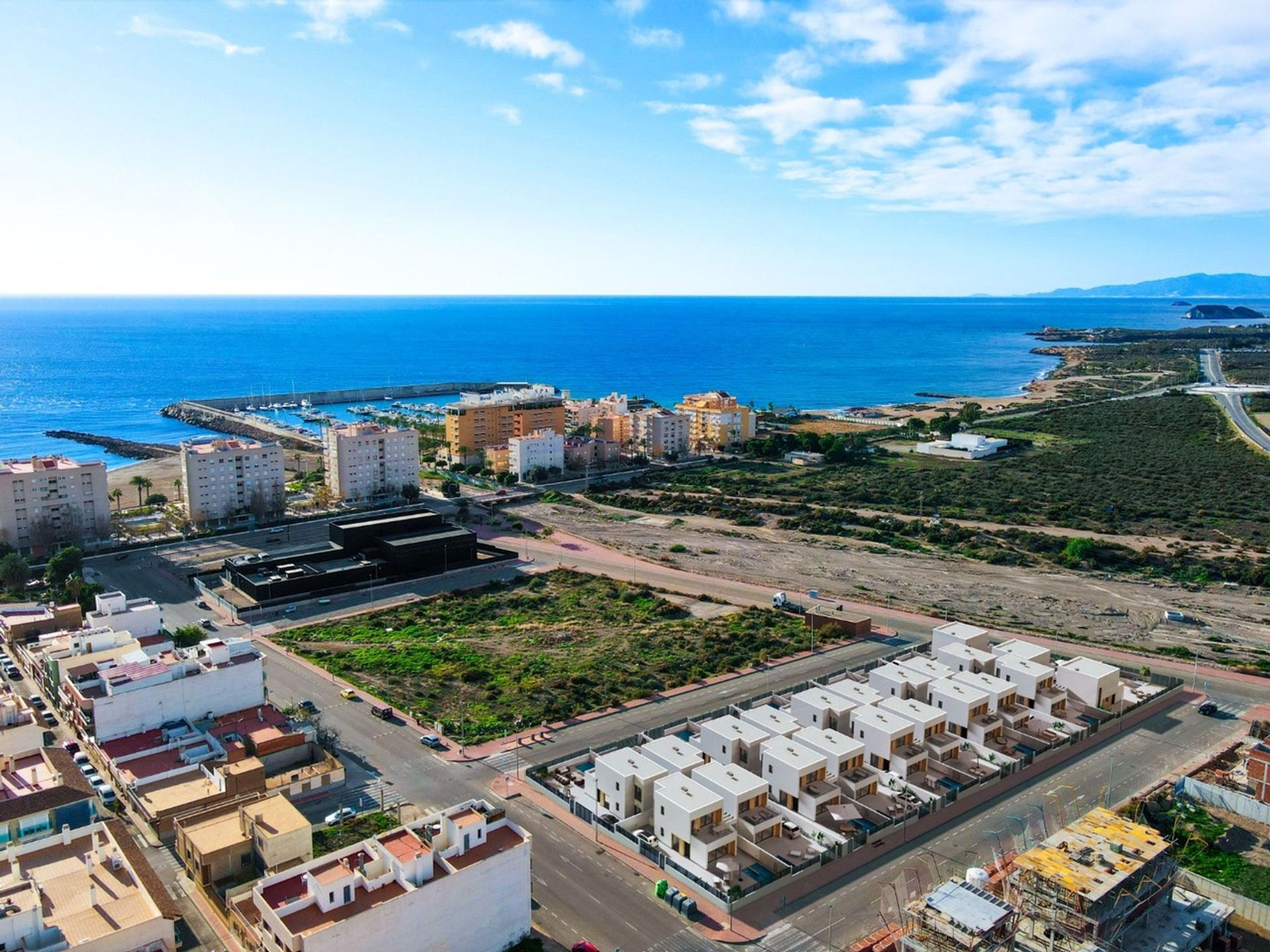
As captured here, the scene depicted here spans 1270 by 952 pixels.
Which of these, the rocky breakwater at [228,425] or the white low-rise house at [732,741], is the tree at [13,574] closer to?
the white low-rise house at [732,741]

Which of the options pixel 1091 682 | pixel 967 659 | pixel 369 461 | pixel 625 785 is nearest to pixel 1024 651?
pixel 967 659

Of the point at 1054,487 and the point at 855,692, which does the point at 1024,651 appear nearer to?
the point at 855,692

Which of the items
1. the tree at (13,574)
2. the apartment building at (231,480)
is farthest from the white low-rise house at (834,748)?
the apartment building at (231,480)

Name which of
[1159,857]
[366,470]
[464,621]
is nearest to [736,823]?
[1159,857]

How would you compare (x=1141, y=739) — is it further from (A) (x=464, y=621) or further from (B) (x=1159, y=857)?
(A) (x=464, y=621)

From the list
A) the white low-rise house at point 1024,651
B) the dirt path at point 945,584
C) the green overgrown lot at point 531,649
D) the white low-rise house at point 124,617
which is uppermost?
the white low-rise house at point 124,617

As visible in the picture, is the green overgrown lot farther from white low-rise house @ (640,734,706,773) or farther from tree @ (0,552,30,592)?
tree @ (0,552,30,592)
